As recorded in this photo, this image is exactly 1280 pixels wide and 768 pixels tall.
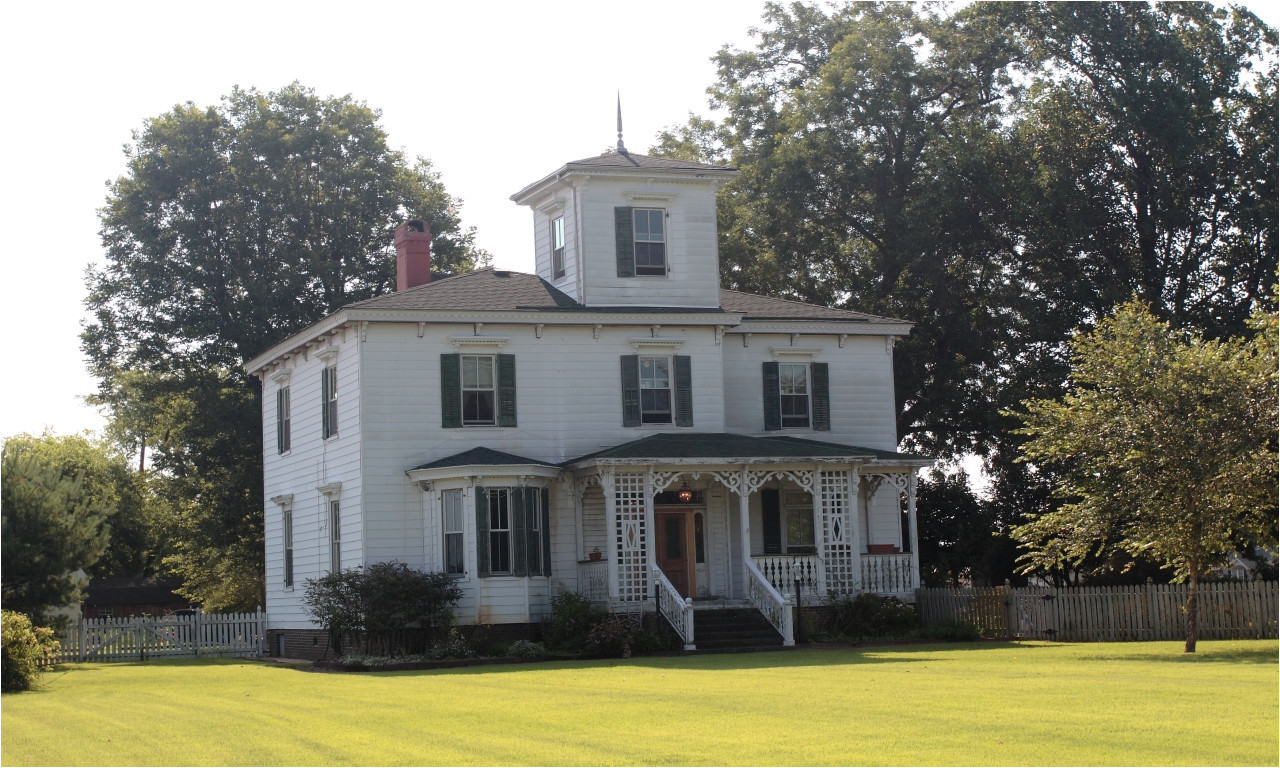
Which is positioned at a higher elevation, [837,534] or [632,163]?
[632,163]

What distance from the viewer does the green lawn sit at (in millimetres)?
12445

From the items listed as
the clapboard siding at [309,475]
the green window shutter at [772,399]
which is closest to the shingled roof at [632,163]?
the green window shutter at [772,399]

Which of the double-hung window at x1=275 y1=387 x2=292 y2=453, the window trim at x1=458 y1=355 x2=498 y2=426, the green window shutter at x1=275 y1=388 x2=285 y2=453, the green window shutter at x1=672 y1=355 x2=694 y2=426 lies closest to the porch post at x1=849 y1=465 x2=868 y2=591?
the green window shutter at x1=672 y1=355 x2=694 y2=426

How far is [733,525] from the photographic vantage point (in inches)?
1305

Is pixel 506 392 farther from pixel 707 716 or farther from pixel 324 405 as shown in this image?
pixel 707 716

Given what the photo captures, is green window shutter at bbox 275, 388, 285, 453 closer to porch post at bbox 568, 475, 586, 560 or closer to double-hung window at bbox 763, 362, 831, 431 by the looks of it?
porch post at bbox 568, 475, 586, 560

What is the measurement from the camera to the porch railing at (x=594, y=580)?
30683 mm

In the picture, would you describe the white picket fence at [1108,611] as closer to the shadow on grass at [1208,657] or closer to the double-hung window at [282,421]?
the shadow on grass at [1208,657]

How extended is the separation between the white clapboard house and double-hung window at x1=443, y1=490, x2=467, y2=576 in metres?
0.04

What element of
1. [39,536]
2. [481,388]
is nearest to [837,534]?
[481,388]

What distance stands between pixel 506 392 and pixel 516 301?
212 cm

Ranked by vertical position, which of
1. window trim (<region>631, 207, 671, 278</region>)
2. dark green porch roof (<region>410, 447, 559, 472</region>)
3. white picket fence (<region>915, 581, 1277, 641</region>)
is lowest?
white picket fence (<region>915, 581, 1277, 641</region>)

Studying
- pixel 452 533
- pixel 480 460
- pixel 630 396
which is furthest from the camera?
pixel 630 396

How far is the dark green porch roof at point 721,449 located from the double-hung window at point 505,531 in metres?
1.58
